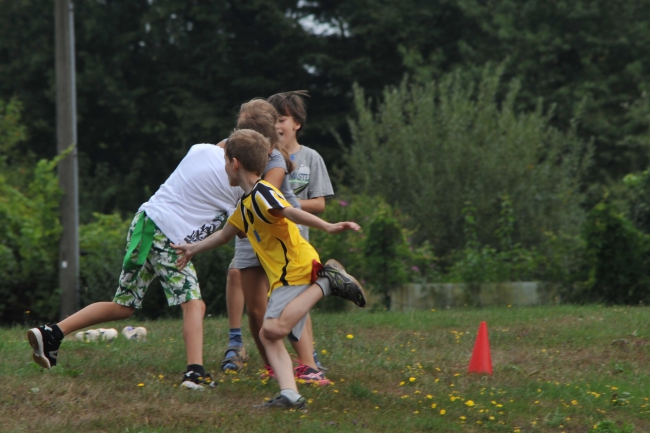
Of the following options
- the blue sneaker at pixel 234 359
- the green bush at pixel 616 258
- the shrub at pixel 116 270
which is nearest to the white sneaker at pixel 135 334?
the blue sneaker at pixel 234 359

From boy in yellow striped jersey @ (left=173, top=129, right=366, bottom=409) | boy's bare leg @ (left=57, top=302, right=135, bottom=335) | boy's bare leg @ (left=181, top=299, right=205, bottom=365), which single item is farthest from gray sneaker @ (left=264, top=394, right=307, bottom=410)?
boy's bare leg @ (left=57, top=302, right=135, bottom=335)

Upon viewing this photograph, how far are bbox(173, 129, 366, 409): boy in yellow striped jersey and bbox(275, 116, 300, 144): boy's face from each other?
69 cm

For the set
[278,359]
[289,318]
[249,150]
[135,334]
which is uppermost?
[249,150]

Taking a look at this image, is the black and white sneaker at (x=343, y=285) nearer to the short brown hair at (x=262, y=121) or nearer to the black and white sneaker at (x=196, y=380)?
the short brown hair at (x=262, y=121)

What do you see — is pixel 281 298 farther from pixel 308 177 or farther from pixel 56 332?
pixel 56 332

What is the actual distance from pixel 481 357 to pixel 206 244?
2.14 meters

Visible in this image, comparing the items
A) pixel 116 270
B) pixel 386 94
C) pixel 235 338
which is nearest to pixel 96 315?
pixel 235 338

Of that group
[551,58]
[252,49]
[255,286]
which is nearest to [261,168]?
[255,286]

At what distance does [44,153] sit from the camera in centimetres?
2606

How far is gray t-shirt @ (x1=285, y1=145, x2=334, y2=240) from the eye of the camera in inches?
224

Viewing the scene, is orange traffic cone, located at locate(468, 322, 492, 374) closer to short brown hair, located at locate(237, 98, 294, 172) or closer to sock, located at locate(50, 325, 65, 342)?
short brown hair, located at locate(237, 98, 294, 172)

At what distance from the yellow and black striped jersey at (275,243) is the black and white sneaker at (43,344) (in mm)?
1335

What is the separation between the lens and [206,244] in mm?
5121

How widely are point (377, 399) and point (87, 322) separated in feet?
5.93
